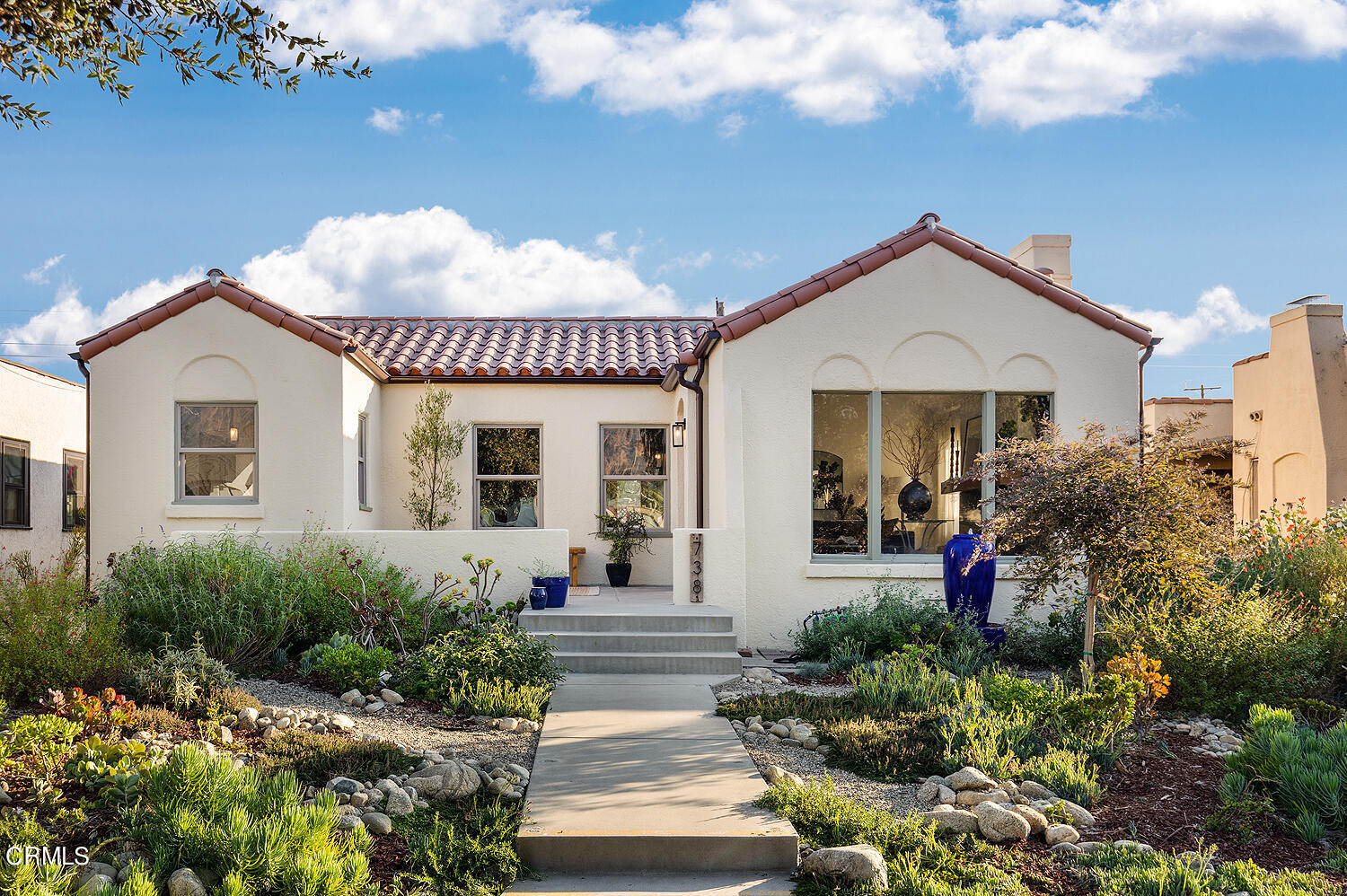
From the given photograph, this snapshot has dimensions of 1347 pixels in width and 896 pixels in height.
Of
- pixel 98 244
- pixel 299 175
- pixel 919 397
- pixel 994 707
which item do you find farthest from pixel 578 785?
pixel 98 244

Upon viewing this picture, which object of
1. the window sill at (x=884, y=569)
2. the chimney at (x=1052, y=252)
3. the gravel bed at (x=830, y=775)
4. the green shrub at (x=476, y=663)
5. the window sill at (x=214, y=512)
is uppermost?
the chimney at (x=1052, y=252)

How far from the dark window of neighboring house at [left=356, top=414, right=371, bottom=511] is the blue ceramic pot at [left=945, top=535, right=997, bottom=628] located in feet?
26.8

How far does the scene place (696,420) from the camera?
518 inches

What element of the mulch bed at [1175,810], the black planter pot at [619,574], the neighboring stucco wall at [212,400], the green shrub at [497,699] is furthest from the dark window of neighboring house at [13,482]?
the mulch bed at [1175,810]

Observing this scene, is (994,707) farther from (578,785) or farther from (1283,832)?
(578,785)

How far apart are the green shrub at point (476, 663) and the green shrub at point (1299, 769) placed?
5.24m

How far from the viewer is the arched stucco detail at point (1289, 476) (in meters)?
19.5

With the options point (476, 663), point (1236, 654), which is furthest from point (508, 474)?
point (1236, 654)

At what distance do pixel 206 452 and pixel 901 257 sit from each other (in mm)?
9704

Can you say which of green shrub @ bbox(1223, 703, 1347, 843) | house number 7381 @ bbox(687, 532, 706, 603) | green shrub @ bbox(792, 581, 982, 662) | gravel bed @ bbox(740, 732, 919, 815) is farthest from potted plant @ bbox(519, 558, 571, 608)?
green shrub @ bbox(1223, 703, 1347, 843)

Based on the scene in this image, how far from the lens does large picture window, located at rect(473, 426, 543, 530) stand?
49.5ft

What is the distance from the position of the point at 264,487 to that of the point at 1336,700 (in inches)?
483

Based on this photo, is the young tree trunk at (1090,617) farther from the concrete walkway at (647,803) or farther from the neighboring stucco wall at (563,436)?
the neighboring stucco wall at (563,436)

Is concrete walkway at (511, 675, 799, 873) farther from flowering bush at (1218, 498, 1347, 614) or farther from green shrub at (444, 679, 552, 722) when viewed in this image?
flowering bush at (1218, 498, 1347, 614)
